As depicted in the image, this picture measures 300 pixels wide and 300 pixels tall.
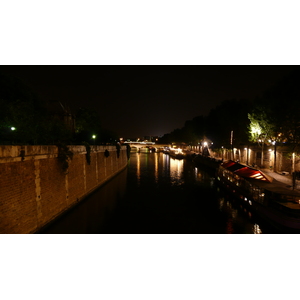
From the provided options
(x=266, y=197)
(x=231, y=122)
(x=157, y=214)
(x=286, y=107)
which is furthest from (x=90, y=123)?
(x=266, y=197)


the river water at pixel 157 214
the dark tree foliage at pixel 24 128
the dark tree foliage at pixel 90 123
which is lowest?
the river water at pixel 157 214

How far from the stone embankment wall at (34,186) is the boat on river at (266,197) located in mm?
11459

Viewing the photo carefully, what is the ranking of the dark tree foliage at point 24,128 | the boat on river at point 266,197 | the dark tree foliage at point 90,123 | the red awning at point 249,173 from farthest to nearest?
the dark tree foliage at point 90,123
the red awning at point 249,173
the dark tree foliage at point 24,128
the boat on river at point 266,197

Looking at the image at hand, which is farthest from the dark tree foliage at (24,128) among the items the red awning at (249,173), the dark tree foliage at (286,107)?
the dark tree foliage at (286,107)

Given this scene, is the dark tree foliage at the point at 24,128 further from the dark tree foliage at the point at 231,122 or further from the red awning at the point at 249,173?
the dark tree foliage at the point at 231,122

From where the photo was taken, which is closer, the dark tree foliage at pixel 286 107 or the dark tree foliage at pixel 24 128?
the dark tree foliage at pixel 24 128

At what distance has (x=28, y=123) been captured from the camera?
13.6 m

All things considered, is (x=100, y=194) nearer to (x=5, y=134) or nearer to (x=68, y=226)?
(x=68, y=226)

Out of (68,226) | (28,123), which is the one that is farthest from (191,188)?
(28,123)

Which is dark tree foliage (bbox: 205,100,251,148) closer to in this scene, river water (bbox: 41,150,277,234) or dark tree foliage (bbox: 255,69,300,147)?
dark tree foliage (bbox: 255,69,300,147)

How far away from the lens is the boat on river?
405 inches

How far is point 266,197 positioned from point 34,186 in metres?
12.0

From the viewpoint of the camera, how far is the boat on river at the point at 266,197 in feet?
33.8

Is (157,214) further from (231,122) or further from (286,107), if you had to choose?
(231,122)
